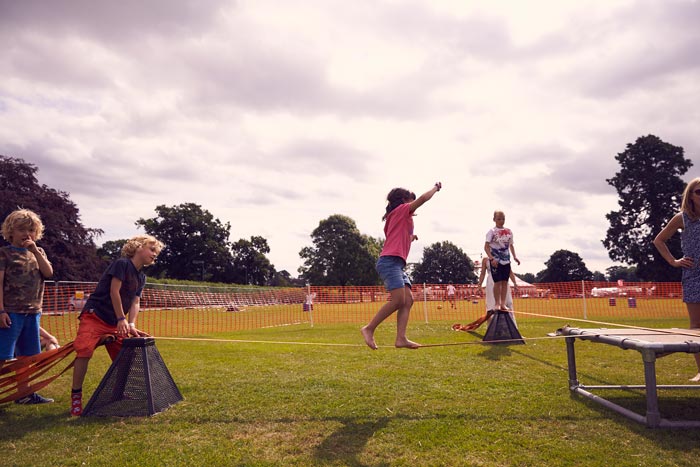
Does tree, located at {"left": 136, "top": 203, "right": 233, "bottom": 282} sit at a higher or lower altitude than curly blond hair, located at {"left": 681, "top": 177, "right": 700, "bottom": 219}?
higher

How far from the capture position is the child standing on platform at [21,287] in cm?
459

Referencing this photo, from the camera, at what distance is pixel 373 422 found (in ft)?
12.6

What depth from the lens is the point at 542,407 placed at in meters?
4.18

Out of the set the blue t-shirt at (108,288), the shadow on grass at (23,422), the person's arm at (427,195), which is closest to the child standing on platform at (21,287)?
the shadow on grass at (23,422)

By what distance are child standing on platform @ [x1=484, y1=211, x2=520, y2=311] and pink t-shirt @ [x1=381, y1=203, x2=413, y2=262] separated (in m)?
4.06

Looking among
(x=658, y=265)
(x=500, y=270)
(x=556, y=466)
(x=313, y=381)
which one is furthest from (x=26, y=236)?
(x=658, y=265)

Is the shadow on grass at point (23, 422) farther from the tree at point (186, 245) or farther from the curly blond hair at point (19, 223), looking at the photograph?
the tree at point (186, 245)

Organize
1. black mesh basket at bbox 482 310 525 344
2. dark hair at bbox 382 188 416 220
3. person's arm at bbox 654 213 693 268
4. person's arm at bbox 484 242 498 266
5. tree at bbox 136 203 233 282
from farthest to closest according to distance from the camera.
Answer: tree at bbox 136 203 233 282 → person's arm at bbox 484 242 498 266 → black mesh basket at bbox 482 310 525 344 → dark hair at bbox 382 188 416 220 → person's arm at bbox 654 213 693 268

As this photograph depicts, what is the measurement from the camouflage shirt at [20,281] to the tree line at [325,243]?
1261 inches

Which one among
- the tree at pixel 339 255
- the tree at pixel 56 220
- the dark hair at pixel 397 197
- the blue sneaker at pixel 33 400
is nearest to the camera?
the blue sneaker at pixel 33 400

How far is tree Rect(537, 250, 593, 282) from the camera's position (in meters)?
87.2

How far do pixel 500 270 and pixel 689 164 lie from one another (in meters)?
48.2

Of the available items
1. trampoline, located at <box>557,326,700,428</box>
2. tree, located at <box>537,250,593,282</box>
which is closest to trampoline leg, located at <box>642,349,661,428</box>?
trampoline, located at <box>557,326,700,428</box>

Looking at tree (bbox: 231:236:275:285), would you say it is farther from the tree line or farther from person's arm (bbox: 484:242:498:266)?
person's arm (bbox: 484:242:498:266)
